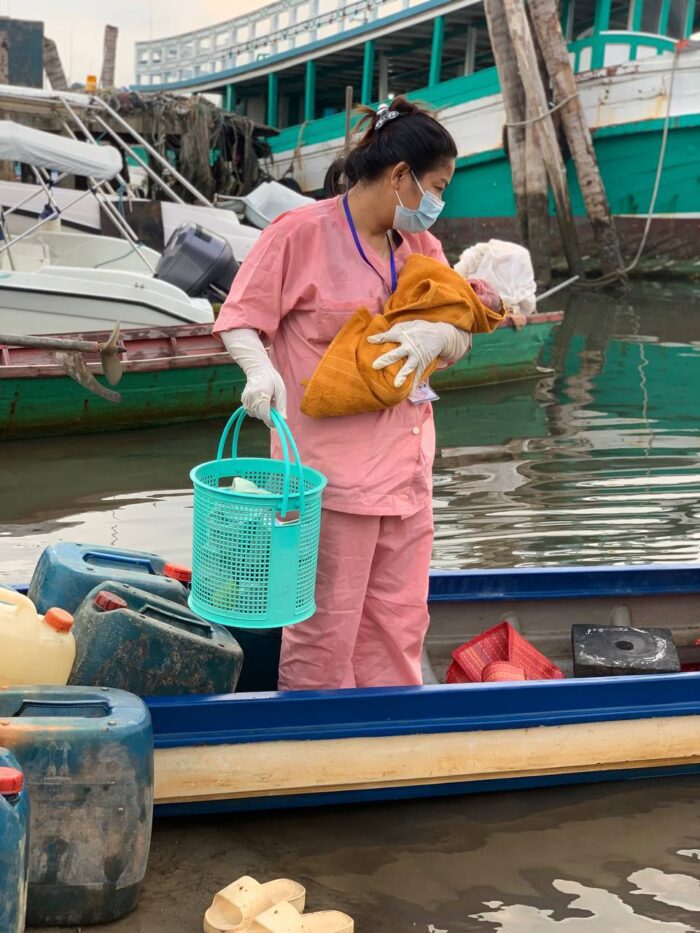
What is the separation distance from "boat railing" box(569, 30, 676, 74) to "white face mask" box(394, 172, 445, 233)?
1694 cm

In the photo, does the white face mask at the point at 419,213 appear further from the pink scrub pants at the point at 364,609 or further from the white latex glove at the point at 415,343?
the pink scrub pants at the point at 364,609

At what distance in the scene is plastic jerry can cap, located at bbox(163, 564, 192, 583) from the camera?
377 cm

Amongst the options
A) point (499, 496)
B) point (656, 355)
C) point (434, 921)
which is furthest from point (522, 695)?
point (656, 355)

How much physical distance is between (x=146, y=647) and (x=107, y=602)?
0.17 meters

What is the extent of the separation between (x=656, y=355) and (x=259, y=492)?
1022cm

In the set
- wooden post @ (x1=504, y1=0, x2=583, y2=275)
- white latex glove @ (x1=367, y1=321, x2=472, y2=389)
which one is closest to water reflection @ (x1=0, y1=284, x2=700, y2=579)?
white latex glove @ (x1=367, y1=321, x2=472, y2=389)

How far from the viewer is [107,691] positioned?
2945 millimetres

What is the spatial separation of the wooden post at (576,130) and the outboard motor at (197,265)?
9.02 meters

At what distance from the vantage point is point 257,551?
2.98 m

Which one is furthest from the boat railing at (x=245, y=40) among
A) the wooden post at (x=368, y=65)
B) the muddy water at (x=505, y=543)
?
the muddy water at (x=505, y=543)

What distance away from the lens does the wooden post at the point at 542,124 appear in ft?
53.2

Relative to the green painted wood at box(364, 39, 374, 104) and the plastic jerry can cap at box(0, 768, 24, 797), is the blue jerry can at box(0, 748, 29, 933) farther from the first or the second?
the green painted wood at box(364, 39, 374, 104)

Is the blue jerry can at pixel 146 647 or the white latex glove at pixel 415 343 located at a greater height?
the white latex glove at pixel 415 343

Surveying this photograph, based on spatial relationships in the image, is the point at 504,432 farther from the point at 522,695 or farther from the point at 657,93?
the point at 657,93
